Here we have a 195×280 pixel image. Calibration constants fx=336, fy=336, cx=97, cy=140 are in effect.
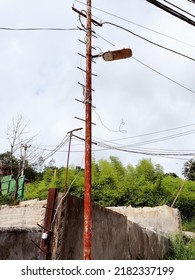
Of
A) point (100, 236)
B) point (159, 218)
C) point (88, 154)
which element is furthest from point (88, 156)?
point (159, 218)

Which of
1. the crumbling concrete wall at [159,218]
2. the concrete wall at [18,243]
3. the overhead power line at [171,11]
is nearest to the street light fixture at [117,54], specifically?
the overhead power line at [171,11]

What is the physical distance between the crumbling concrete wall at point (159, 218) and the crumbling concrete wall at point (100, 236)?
5.31 m

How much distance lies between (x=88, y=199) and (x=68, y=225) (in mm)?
528

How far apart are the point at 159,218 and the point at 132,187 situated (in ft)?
23.0

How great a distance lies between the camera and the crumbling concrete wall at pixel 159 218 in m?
14.3

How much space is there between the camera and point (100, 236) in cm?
621

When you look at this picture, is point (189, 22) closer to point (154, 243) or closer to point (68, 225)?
point (68, 225)

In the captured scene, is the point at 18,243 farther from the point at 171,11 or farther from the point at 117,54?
the point at 171,11

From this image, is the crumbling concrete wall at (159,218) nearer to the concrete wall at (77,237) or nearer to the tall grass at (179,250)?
the tall grass at (179,250)

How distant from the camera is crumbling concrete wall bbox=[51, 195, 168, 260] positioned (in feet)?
16.8

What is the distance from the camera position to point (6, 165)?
32.9 metres

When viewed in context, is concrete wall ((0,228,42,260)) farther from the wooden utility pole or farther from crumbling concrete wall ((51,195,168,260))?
the wooden utility pole

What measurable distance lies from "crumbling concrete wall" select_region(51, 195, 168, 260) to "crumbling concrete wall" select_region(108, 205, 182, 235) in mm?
5307
